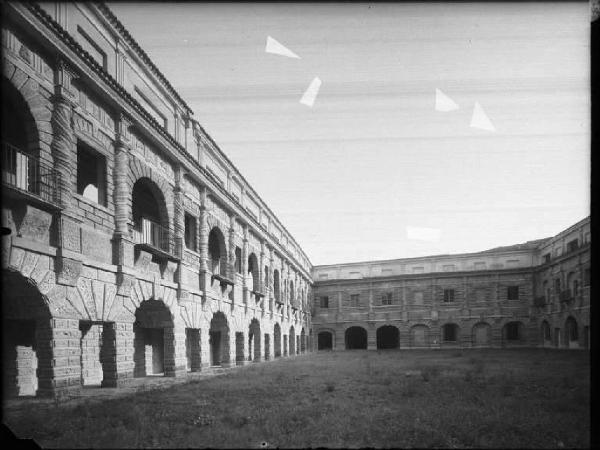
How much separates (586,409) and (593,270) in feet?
14.6

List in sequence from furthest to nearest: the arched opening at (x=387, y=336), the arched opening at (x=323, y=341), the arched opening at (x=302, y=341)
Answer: the arched opening at (x=323, y=341) → the arched opening at (x=387, y=336) → the arched opening at (x=302, y=341)

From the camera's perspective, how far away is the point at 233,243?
19422 mm

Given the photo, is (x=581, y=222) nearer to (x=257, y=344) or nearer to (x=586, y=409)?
(x=257, y=344)

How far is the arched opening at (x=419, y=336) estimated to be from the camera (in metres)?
39.1

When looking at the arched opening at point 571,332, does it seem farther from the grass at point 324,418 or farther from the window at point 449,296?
the grass at point 324,418

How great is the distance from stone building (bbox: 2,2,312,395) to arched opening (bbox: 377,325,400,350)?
26282 mm

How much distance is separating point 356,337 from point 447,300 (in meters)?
9.13

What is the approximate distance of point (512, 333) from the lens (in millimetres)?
37469

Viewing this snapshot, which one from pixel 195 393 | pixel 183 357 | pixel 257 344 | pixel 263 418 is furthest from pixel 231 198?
pixel 263 418

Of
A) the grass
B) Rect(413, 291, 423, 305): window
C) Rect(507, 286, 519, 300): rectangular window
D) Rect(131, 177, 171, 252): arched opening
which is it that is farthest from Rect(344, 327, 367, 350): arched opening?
the grass

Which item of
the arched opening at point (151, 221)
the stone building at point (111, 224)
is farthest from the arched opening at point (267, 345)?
the arched opening at point (151, 221)

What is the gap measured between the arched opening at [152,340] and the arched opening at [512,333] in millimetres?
29503

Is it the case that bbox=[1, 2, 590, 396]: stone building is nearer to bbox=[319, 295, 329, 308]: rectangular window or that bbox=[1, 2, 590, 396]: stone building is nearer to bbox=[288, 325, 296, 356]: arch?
bbox=[288, 325, 296, 356]: arch

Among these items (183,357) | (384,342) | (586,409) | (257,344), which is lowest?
(384,342)
